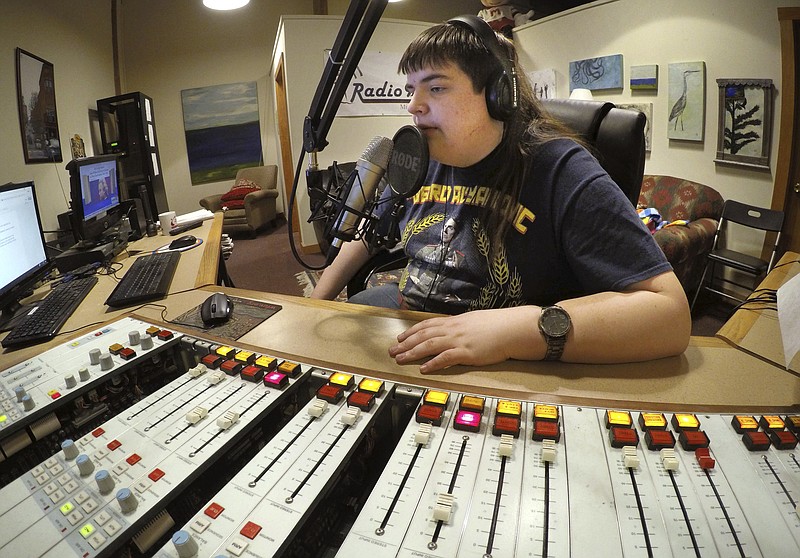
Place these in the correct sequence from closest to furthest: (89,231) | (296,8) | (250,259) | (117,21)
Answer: (89,231) < (250,259) < (117,21) < (296,8)

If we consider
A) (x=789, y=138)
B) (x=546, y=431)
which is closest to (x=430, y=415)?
(x=546, y=431)

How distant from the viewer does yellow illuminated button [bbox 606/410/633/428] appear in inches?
21.4

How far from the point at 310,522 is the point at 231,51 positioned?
731cm

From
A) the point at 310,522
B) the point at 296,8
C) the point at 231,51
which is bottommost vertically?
the point at 310,522

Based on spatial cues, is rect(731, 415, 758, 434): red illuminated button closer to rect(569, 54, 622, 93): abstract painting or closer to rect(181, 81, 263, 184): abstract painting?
rect(569, 54, 622, 93): abstract painting

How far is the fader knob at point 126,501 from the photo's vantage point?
1.52ft

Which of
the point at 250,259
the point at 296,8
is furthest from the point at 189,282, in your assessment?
the point at 296,8

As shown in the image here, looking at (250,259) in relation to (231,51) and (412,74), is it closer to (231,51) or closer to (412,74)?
(231,51)

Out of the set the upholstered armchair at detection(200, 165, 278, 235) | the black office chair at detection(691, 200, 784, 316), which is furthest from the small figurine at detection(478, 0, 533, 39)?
the upholstered armchair at detection(200, 165, 278, 235)

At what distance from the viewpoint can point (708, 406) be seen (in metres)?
0.60

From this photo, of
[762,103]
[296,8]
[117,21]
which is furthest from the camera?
[296,8]

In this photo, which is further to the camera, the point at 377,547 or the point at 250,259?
the point at 250,259

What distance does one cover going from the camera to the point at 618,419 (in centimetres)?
55

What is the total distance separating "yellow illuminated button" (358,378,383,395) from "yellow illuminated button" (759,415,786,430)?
49 cm
